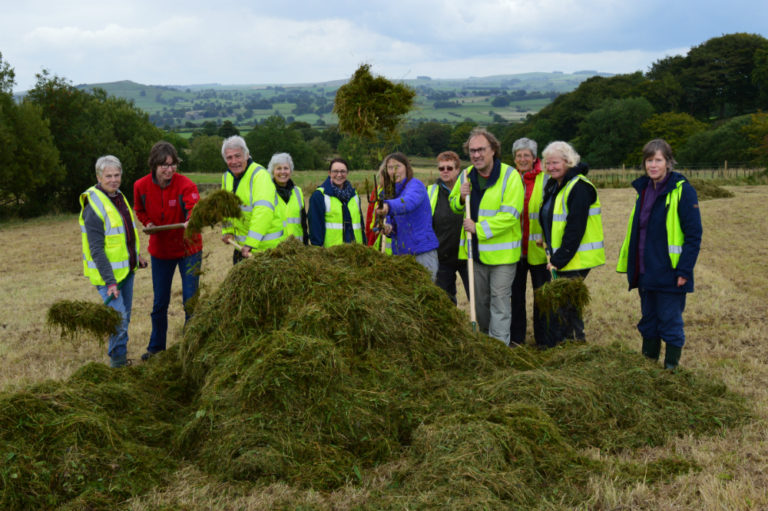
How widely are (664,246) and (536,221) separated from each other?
1.46m

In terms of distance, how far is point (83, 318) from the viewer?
209 inches

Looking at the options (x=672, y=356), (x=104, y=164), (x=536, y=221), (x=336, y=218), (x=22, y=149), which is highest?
(x=22, y=149)

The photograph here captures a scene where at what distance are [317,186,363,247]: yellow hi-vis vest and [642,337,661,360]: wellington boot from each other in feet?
10.9

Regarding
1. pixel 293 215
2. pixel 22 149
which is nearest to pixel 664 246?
pixel 293 215

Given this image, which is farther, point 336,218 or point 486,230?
point 336,218

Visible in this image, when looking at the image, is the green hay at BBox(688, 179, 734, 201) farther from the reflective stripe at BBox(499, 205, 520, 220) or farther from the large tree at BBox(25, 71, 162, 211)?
the large tree at BBox(25, 71, 162, 211)

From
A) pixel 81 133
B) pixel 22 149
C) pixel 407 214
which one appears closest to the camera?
pixel 407 214

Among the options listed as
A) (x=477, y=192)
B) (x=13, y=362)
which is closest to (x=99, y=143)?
(x=13, y=362)

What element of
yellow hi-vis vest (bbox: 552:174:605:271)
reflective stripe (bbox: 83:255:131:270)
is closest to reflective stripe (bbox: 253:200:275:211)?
reflective stripe (bbox: 83:255:131:270)

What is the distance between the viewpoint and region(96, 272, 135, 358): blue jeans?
19.4ft

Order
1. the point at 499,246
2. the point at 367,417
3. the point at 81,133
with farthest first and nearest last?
the point at 81,133 < the point at 499,246 < the point at 367,417

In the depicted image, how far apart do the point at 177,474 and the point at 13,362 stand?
14.0ft

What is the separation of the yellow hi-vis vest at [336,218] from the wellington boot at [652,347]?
10.9ft

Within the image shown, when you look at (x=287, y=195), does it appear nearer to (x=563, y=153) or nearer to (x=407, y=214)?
(x=407, y=214)
